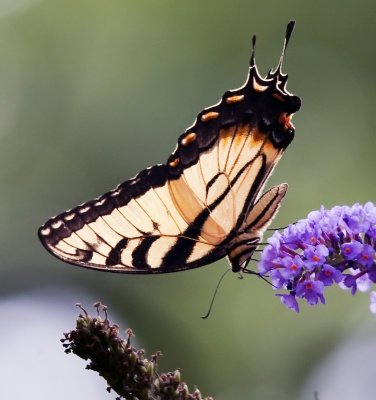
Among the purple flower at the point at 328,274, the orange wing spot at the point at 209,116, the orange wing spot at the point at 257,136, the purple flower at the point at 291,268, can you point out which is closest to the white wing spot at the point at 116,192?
the orange wing spot at the point at 209,116

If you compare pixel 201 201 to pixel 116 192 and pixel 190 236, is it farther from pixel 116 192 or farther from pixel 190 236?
pixel 116 192

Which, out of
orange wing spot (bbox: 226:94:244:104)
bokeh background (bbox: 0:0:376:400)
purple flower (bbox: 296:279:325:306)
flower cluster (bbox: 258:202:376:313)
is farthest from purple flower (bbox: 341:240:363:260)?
bokeh background (bbox: 0:0:376:400)

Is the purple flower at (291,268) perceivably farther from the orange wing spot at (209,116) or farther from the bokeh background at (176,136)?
the bokeh background at (176,136)

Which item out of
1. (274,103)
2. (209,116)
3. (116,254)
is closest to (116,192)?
(116,254)

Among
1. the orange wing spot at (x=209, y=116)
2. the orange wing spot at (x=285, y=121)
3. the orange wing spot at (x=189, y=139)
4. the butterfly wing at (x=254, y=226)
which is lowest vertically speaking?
the butterfly wing at (x=254, y=226)

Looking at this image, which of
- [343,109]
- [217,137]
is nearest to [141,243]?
[217,137]

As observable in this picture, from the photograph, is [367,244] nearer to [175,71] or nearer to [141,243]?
[141,243]

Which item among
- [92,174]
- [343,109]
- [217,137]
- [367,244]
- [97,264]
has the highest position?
[92,174]
